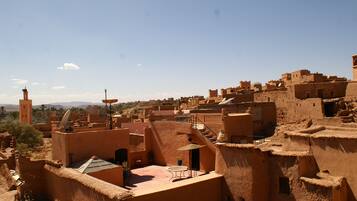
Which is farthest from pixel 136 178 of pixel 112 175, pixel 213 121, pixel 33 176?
pixel 213 121

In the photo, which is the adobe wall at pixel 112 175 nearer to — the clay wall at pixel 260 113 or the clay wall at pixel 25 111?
the clay wall at pixel 260 113

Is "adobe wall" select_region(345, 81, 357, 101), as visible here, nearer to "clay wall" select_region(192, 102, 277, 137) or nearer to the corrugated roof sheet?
"clay wall" select_region(192, 102, 277, 137)

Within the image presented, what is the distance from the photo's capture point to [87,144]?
61.1ft

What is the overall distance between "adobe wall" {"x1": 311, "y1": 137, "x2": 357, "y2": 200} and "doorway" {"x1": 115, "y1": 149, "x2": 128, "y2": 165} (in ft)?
37.4

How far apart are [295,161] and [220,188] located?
3.37 m

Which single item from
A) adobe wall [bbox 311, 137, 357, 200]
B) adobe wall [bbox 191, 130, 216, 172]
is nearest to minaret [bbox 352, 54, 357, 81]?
adobe wall [bbox 191, 130, 216, 172]

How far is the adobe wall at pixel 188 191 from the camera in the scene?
11914 millimetres

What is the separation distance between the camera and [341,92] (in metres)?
33.1

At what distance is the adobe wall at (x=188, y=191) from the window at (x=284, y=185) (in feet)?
7.88

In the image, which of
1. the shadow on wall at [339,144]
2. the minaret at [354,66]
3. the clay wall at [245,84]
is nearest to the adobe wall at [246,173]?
the shadow on wall at [339,144]

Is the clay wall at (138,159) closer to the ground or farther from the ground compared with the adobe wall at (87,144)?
closer to the ground

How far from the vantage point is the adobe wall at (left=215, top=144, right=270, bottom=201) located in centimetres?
1320

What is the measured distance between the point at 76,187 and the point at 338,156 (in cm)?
1010

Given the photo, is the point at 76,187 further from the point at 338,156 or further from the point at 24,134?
the point at 24,134
